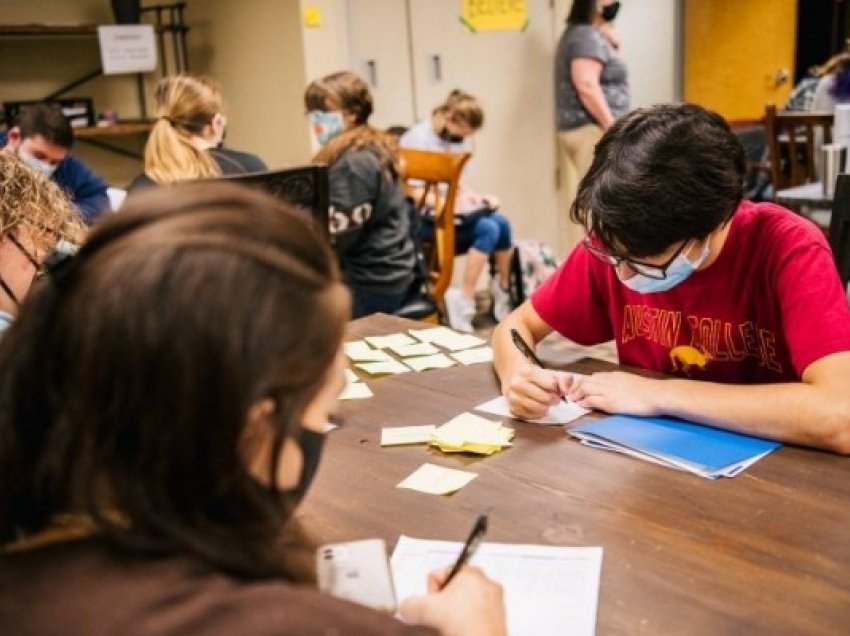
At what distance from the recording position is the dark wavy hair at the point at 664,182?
133cm

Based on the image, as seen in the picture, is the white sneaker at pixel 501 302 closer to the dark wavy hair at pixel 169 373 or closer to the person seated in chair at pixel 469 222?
the person seated in chair at pixel 469 222

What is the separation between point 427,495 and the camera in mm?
1176

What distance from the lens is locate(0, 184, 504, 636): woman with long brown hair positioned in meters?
0.57

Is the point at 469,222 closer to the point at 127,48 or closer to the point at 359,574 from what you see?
the point at 127,48

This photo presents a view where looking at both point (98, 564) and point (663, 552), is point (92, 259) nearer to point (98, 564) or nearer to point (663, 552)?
point (98, 564)

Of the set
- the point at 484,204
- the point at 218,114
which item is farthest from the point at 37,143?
the point at 484,204

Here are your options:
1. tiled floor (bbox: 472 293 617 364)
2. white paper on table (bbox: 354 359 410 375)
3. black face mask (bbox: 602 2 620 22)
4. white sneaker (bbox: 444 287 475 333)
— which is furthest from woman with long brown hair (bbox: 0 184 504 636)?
black face mask (bbox: 602 2 620 22)

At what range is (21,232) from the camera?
1.37 metres

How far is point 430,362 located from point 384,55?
10.1ft

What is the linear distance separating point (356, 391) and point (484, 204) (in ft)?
9.46

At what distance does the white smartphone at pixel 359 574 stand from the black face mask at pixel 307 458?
0.08m

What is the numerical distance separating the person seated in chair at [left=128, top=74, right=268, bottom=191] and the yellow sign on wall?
2102 mm

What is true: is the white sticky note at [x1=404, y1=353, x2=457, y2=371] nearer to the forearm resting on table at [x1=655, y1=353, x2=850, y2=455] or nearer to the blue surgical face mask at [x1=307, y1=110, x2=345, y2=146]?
the forearm resting on table at [x1=655, y1=353, x2=850, y2=455]

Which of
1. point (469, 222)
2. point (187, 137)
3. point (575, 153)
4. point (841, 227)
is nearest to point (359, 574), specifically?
point (841, 227)
